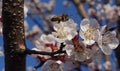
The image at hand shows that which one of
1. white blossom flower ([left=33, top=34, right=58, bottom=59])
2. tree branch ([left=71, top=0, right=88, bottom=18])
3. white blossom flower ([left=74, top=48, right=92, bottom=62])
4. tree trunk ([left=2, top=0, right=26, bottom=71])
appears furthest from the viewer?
tree branch ([left=71, top=0, right=88, bottom=18])

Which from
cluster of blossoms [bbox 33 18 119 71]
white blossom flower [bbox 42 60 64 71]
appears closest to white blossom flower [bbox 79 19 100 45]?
cluster of blossoms [bbox 33 18 119 71]

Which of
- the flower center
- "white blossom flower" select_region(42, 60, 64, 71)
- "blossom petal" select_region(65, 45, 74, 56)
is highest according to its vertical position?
the flower center

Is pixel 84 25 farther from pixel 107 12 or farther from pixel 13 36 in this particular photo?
pixel 107 12

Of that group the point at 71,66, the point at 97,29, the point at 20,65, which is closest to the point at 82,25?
the point at 97,29

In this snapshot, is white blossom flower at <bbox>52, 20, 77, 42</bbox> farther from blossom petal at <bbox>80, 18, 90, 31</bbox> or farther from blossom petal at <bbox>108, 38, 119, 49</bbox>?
blossom petal at <bbox>108, 38, 119, 49</bbox>

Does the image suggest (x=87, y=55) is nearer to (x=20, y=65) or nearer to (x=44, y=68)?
(x=44, y=68)

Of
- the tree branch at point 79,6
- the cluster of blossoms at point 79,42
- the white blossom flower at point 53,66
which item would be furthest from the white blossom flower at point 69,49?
the tree branch at point 79,6

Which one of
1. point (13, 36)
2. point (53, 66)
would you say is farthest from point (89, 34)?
point (13, 36)

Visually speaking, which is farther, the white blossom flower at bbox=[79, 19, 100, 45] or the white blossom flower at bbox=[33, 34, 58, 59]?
the white blossom flower at bbox=[33, 34, 58, 59]
